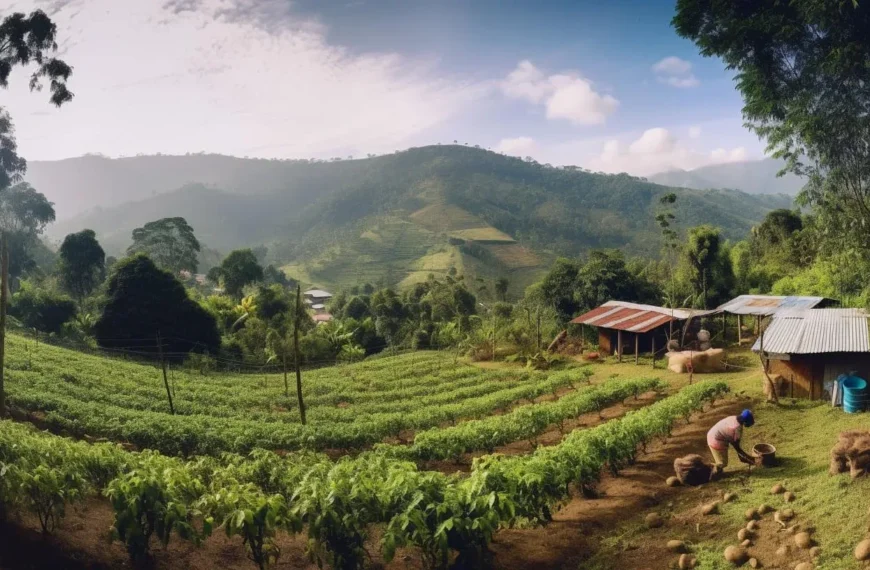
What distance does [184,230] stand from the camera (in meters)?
70.1

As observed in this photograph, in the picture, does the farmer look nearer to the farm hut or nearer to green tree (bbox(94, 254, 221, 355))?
the farm hut

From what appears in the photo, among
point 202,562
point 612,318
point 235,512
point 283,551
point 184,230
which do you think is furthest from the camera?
point 184,230

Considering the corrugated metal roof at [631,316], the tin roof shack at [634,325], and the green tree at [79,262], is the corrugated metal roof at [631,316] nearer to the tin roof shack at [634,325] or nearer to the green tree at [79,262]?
the tin roof shack at [634,325]

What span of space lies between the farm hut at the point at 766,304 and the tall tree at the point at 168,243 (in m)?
60.6

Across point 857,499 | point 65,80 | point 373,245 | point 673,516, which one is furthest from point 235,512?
point 373,245

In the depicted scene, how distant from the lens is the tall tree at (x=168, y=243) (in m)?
68.9

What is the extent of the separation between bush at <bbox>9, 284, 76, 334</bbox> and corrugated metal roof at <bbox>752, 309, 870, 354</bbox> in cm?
4457

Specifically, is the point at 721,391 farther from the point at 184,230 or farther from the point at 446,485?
the point at 184,230

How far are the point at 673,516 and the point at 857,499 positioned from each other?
2.69 metres

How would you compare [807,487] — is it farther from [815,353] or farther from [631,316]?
[631,316]

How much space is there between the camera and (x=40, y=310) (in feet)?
131

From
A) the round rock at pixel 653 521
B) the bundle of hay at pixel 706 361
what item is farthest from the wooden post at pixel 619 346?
the round rock at pixel 653 521

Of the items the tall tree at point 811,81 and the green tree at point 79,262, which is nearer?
the tall tree at point 811,81

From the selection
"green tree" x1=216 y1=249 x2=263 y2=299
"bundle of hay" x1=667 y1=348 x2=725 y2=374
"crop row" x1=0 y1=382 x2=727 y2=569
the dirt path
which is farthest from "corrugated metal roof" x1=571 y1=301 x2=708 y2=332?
"green tree" x1=216 y1=249 x2=263 y2=299
